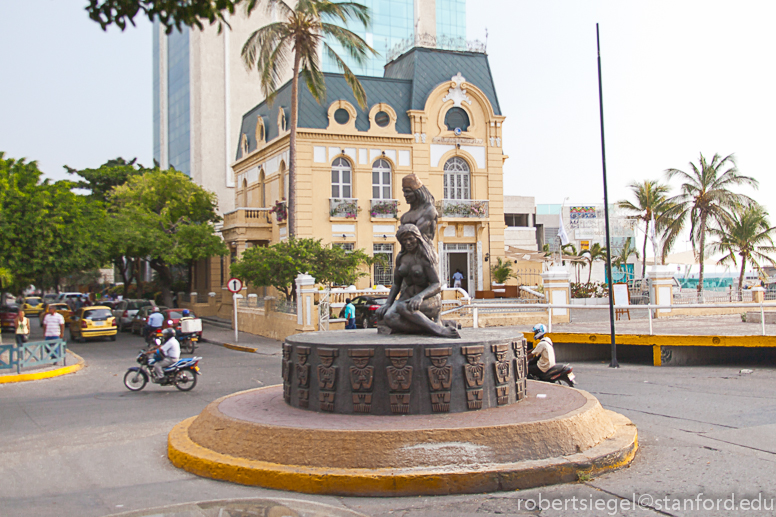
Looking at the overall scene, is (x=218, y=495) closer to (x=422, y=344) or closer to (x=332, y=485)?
(x=332, y=485)

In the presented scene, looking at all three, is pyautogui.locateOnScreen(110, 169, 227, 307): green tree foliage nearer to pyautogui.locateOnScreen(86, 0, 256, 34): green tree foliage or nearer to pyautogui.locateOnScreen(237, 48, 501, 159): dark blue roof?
pyautogui.locateOnScreen(237, 48, 501, 159): dark blue roof

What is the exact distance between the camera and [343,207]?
30375 millimetres

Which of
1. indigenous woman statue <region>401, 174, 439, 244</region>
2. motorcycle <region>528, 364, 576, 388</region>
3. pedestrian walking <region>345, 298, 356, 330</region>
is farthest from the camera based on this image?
pedestrian walking <region>345, 298, 356, 330</region>

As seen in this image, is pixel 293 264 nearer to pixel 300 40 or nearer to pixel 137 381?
Answer: pixel 300 40

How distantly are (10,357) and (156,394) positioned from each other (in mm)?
5417

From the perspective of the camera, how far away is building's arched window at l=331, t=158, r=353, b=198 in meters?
30.8

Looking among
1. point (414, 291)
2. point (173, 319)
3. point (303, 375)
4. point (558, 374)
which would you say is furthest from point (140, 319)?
point (303, 375)

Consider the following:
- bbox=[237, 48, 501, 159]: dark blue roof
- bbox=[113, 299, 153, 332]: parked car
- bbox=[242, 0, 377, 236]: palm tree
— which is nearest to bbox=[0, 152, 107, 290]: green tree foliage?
bbox=[113, 299, 153, 332]: parked car

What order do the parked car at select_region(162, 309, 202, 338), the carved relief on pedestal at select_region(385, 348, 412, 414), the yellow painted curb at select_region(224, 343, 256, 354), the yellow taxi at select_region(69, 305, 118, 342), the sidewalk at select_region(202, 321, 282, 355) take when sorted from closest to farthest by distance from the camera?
the carved relief on pedestal at select_region(385, 348, 412, 414)
the sidewalk at select_region(202, 321, 282, 355)
the yellow painted curb at select_region(224, 343, 256, 354)
the parked car at select_region(162, 309, 202, 338)
the yellow taxi at select_region(69, 305, 118, 342)

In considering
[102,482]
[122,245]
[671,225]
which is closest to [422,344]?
[102,482]

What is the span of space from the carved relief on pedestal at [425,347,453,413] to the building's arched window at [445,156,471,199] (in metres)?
25.5

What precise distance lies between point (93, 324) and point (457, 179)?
1757 centimetres

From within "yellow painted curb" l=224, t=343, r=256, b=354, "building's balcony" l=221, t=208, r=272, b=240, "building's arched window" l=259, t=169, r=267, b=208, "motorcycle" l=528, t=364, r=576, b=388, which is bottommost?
"yellow painted curb" l=224, t=343, r=256, b=354

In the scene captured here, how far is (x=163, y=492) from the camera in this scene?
6.13m
